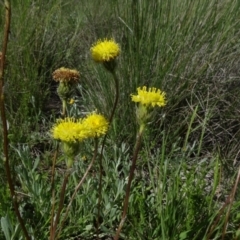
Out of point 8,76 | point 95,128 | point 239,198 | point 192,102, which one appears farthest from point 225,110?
point 95,128

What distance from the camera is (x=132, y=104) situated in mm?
2375

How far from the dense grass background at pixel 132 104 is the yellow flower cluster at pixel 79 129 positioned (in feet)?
1.92

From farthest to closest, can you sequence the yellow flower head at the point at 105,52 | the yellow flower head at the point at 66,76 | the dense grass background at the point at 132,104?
1. the dense grass background at the point at 132,104
2. the yellow flower head at the point at 66,76
3. the yellow flower head at the point at 105,52

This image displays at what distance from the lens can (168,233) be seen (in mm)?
1597

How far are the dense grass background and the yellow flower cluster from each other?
586 millimetres

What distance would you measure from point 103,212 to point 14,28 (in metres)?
1.44

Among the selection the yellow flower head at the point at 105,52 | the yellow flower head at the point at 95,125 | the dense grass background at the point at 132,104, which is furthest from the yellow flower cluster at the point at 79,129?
the dense grass background at the point at 132,104

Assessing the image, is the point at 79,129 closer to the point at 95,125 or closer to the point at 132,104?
the point at 95,125

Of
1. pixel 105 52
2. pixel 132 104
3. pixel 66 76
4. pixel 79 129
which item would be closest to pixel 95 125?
pixel 79 129

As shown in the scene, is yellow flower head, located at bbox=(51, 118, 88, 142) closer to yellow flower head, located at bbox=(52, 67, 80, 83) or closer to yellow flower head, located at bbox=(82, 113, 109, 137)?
yellow flower head, located at bbox=(82, 113, 109, 137)

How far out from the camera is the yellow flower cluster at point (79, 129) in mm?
1064

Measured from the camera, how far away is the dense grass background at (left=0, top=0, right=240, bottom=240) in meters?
1.84

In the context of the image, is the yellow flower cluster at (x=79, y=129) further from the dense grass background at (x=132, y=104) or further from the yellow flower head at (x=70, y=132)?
the dense grass background at (x=132, y=104)

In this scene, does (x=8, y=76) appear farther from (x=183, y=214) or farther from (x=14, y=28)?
A: (x=183, y=214)
